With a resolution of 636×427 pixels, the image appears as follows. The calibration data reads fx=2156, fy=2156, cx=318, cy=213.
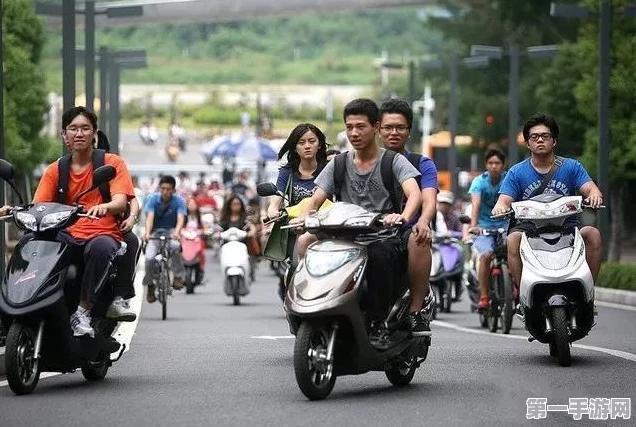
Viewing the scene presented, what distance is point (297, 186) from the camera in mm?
16875

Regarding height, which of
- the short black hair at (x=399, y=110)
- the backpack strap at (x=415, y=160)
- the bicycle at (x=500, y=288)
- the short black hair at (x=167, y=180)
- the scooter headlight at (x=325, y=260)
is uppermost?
the short black hair at (x=399, y=110)

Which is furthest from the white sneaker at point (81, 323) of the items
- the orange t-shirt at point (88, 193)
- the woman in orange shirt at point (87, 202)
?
the orange t-shirt at point (88, 193)

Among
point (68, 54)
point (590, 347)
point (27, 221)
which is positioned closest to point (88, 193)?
point (27, 221)

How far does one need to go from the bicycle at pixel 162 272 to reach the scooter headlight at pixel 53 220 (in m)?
11.3

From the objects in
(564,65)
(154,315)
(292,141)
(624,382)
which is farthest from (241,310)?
(564,65)

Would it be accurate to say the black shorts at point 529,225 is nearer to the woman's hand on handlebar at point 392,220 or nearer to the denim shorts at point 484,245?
the woman's hand on handlebar at point 392,220

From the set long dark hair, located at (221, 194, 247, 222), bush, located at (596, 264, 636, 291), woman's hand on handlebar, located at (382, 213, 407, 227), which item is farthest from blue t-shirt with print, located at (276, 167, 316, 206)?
long dark hair, located at (221, 194, 247, 222)

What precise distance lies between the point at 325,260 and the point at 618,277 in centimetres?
1761

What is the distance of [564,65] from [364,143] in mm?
32842

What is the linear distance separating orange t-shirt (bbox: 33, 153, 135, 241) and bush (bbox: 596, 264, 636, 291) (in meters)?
15.9

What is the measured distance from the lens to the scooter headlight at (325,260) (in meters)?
11.9

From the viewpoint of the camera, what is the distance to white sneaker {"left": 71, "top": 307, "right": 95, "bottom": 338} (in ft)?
42.3

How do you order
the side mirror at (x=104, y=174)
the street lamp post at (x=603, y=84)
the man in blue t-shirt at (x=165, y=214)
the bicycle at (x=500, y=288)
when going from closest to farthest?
the side mirror at (x=104, y=174)
the bicycle at (x=500, y=288)
the man in blue t-shirt at (x=165, y=214)
the street lamp post at (x=603, y=84)

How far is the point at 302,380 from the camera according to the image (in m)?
11.7
